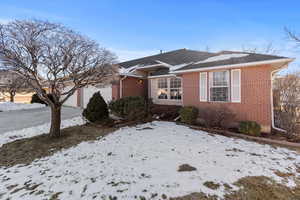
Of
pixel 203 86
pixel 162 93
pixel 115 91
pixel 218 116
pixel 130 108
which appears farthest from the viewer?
pixel 162 93

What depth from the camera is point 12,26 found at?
171 inches

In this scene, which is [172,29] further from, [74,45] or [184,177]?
[184,177]

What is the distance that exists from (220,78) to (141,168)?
613 cm

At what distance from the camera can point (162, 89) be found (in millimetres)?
10578

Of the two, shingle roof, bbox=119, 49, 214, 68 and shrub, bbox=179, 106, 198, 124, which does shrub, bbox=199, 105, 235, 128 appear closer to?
shrub, bbox=179, 106, 198, 124

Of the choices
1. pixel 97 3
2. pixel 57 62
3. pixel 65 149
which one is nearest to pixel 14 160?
pixel 65 149

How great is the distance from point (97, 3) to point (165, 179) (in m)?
10.7

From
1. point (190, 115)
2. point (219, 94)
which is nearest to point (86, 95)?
point (190, 115)

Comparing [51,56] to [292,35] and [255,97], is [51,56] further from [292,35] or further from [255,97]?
[292,35]

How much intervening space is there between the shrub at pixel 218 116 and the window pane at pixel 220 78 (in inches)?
47.5

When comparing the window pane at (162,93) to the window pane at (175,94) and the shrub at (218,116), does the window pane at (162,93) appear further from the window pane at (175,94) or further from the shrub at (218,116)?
the shrub at (218,116)

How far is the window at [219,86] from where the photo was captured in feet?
23.0

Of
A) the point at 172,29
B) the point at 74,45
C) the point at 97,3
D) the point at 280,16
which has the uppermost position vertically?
the point at 172,29

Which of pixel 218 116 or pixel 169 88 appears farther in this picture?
pixel 169 88
